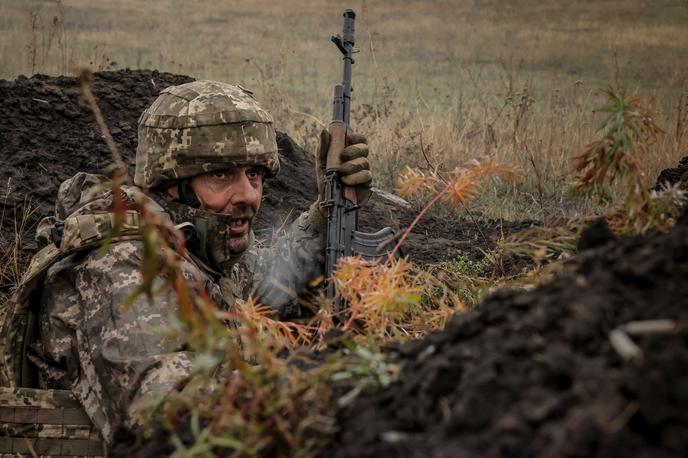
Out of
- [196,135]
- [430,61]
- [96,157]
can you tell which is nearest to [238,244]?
[196,135]

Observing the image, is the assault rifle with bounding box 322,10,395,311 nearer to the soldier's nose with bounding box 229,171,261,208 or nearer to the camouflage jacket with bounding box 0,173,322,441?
the soldier's nose with bounding box 229,171,261,208

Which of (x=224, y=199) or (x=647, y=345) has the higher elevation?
(x=647, y=345)

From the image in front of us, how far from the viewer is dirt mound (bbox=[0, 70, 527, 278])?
19.0 ft

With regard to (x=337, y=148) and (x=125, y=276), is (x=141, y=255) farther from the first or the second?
(x=337, y=148)

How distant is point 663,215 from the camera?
190 cm

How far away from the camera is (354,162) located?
3.76m

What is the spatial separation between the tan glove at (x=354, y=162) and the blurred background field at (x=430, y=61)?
3507 mm

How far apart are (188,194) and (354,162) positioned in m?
0.80

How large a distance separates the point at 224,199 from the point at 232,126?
0.96 ft

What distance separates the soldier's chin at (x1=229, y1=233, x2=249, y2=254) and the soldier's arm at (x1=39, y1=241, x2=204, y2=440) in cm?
59

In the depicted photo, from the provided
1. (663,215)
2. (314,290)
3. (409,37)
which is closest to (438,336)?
(663,215)

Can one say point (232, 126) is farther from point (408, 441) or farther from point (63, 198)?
point (408, 441)

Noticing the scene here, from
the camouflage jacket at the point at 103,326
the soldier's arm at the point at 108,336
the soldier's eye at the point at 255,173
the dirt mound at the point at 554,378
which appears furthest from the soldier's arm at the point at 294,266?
the dirt mound at the point at 554,378

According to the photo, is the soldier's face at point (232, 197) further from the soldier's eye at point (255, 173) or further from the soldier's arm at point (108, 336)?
the soldier's arm at point (108, 336)
